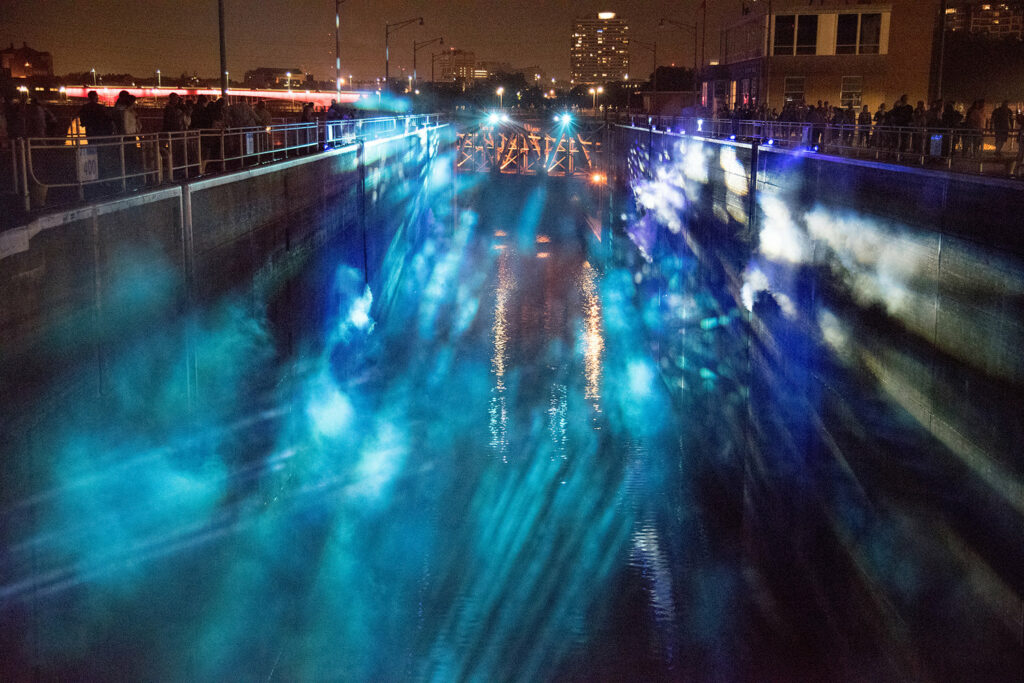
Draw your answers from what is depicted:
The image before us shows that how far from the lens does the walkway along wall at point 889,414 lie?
12.7 m

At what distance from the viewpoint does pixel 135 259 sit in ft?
42.5

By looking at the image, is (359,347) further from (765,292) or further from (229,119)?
(765,292)

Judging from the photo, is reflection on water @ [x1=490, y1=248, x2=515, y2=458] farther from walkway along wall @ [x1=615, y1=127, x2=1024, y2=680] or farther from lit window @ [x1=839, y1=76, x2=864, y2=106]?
lit window @ [x1=839, y1=76, x2=864, y2=106]

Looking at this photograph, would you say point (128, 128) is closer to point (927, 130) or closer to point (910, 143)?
point (927, 130)

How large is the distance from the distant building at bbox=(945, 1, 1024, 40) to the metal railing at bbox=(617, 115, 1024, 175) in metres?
29.7

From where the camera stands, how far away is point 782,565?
14531 mm

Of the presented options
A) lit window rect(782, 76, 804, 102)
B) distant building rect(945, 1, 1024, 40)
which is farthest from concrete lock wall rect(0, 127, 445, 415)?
distant building rect(945, 1, 1024, 40)

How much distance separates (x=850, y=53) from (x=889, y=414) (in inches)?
1688

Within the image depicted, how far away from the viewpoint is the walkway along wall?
12.7m

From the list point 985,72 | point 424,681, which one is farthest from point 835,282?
point 985,72

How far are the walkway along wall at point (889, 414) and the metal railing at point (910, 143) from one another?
429 mm

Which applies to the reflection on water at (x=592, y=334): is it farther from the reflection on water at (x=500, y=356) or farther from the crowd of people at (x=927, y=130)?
the crowd of people at (x=927, y=130)

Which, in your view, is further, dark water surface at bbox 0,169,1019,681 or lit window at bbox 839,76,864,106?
lit window at bbox 839,76,864,106

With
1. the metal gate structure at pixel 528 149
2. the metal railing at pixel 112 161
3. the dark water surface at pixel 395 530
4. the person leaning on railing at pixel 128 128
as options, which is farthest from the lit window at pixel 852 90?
the person leaning on railing at pixel 128 128
